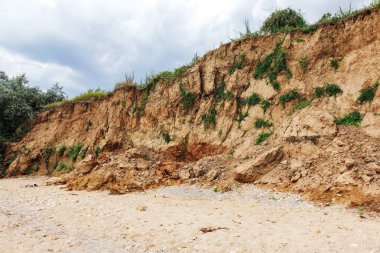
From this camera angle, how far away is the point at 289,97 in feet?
53.9

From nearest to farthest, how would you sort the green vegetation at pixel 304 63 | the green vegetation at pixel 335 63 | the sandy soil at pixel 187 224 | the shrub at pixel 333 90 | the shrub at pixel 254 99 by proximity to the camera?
the sandy soil at pixel 187 224
the shrub at pixel 333 90
the green vegetation at pixel 335 63
the green vegetation at pixel 304 63
the shrub at pixel 254 99

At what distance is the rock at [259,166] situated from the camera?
45.3 feet

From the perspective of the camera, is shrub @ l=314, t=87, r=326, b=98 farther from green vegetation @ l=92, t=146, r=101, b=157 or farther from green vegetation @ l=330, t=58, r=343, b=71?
green vegetation @ l=92, t=146, r=101, b=157

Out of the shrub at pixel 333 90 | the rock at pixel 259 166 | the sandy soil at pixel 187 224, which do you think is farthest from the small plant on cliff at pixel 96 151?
the shrub at pixel 333 90

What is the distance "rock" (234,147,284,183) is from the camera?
543 inches

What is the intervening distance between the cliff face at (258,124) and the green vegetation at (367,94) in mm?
196

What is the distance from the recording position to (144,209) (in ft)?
37.0

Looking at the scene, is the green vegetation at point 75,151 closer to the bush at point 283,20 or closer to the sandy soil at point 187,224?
the sandy soil at point 187,224

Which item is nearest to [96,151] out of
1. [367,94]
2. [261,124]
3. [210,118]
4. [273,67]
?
[210,118]

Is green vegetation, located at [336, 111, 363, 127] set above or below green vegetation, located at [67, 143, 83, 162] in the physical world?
below

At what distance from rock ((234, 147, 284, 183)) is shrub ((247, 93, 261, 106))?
3934mm

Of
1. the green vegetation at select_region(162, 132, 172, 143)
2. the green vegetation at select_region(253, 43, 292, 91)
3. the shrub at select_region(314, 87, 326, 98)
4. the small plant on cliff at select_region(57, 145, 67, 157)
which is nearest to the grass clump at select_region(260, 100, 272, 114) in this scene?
the green vegetation at select_region(253, 43, 292, 91)

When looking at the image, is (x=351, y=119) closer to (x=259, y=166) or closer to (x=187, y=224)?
(x=259, y=166)

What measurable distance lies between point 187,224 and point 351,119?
8373 mm
